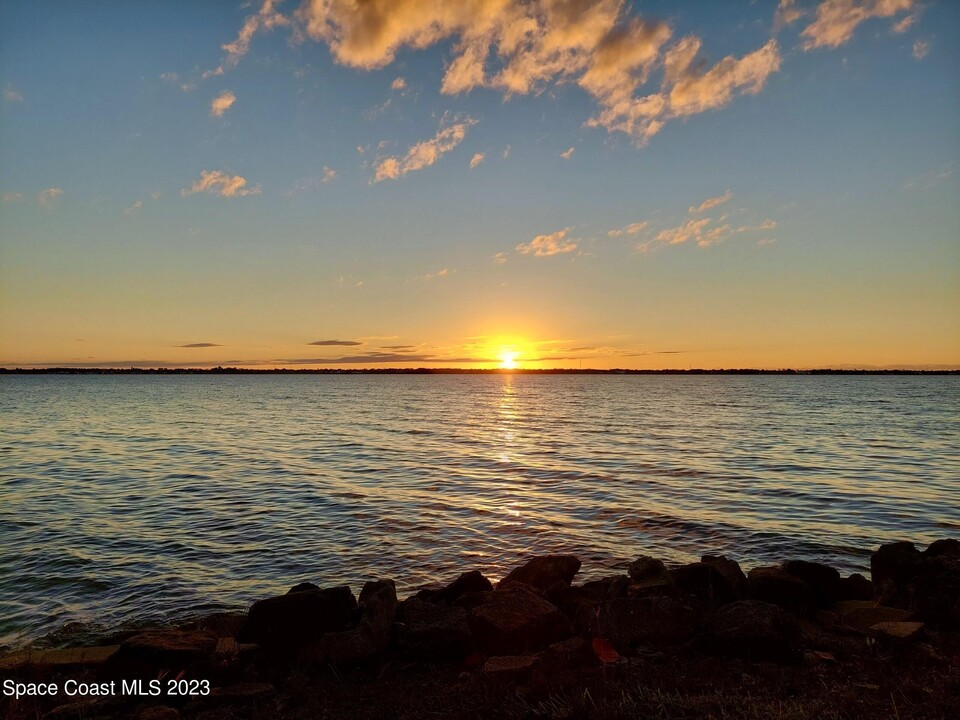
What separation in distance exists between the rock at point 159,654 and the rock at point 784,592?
10.3 meters

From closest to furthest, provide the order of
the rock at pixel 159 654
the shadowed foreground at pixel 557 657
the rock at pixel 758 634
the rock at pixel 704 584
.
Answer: the shadowed foreground at pixel 557 657 < the rock at pixel 758 634 < the rock at pixel 159 654 < the rock at pixel 704 584

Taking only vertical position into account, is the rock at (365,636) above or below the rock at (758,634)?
below

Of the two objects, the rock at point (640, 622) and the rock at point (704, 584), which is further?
the rock at point (704, 584)

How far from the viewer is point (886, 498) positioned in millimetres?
24891

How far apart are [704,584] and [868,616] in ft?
9.44

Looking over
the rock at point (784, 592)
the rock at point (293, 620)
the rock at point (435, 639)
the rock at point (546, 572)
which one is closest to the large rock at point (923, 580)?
the rock at point (784, 592)

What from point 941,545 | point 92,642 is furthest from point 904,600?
point 92,642

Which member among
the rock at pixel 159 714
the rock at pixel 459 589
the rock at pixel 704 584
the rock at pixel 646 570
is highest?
the rock at pixel 646 570

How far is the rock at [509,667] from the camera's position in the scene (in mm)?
8609

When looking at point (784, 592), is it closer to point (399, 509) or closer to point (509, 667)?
point (509, 667)

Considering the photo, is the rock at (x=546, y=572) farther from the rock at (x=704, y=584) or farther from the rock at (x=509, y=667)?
the rock at (x=509, y=667)

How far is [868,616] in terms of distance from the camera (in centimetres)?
1076

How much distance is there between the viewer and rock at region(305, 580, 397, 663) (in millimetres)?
9773

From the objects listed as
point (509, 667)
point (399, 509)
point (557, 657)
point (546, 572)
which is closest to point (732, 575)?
point (546, 572)
